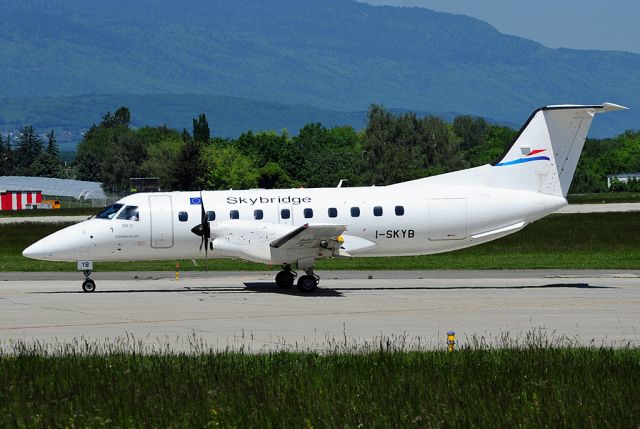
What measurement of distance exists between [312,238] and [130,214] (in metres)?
5.88

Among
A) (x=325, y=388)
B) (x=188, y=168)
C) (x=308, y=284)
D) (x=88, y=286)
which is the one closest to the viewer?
(x=325, y=388)

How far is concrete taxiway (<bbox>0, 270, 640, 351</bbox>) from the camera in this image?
22594mm

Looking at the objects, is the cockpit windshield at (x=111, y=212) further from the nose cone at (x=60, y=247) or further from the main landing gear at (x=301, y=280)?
the main landing gear at (x=301, y=280)

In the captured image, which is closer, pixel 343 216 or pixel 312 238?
pixel 312 238

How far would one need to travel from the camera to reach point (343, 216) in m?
33.6

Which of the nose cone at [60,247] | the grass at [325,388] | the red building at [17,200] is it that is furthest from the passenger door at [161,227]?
the red building at [17,200]

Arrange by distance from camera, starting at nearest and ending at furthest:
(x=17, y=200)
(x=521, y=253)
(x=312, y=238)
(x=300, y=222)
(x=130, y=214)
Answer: (x=312, y=238)
(x=130, y=214)
(x=300, y=222)
(x=521, y=253)
(x=17, y=200)

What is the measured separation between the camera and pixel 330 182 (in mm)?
142125

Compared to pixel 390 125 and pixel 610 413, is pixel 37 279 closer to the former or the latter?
pixel 610 413

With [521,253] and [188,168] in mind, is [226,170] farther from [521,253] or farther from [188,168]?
[521,253]

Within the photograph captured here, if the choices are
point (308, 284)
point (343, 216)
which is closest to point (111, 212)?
point (308, 284)

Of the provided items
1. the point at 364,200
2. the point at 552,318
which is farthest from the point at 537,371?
the point at 364,200

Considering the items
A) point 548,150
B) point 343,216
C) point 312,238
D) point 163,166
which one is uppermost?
point 163,166

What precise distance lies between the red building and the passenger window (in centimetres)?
11167
